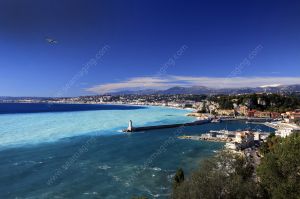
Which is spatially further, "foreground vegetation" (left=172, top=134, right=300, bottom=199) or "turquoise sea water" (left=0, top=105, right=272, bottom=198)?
"turquoise sea water" (left=0, top=105, right=272, bottom=198)

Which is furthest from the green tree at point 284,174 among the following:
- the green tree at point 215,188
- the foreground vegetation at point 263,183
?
the green tree at point 215,188

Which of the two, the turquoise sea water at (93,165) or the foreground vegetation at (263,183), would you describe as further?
the turquoise sea water at (93,165)

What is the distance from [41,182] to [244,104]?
248 feet

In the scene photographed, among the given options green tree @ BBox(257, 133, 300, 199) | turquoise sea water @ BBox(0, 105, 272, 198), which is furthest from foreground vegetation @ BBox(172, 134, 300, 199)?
turquoise sea water @ BBox(0, 105, 272, 198)

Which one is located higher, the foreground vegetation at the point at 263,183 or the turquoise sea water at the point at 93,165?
the foreground vegetation at the point at 263,183

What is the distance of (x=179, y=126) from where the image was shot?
6275 centimetres

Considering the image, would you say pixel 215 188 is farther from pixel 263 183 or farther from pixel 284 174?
pixel 284 174

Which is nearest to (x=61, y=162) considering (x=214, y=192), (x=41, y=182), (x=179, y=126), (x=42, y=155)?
(x=42, y=155)

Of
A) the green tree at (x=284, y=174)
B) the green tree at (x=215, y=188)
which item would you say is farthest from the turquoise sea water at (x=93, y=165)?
the green tree at (x=284, y=174)

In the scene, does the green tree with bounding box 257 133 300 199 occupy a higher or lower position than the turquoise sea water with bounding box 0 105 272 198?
higher

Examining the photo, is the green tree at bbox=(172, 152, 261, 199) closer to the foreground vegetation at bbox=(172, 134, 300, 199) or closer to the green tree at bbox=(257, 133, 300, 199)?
the foreground vegetation at bbox=(172, 134, 300, 199)

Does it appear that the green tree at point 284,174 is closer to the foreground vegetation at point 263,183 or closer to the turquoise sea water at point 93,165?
the foreground vegetation at point 263,183

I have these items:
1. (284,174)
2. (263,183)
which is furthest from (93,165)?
(284,174)

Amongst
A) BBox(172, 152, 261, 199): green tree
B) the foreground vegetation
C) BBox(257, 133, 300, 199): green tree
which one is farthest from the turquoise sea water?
BBox(257, 133, 300, 199): green tree
